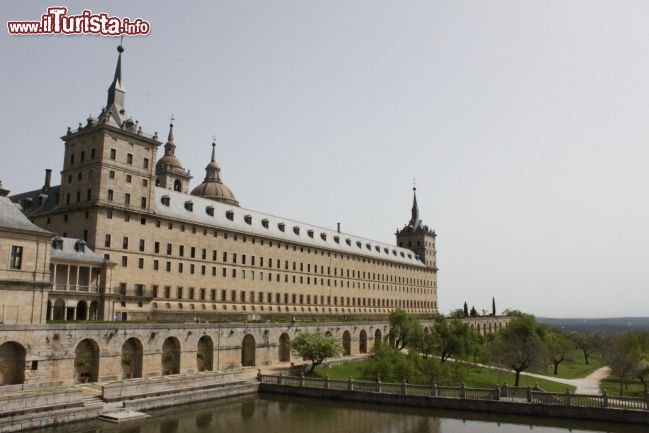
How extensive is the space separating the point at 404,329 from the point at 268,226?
25471mm

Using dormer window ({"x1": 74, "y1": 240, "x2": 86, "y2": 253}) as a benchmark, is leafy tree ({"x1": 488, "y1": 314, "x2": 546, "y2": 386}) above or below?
below

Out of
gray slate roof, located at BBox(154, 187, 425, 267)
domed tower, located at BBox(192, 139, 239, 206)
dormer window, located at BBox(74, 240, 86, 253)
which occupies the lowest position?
dormer window, located at BBox(74, 240, 86, 253)

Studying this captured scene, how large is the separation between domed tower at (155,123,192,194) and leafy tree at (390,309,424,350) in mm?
43780

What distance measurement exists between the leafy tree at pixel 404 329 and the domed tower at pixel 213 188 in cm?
3764

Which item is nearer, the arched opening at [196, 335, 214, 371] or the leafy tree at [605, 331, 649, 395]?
the arched opening at [196, 335, 214, 371]

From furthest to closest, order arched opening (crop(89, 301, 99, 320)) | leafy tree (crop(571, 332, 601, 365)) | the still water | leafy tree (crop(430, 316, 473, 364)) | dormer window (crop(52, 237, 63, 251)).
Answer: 1. leafy tree (crop(571, 332, 601, 365))
2. leafy tree (crop(430, 316, 473, 364))
3. arched opening (crop(89, 301, 99, 320))
4. dormer window (crop(52, 237, 63, 251))
5. the still water

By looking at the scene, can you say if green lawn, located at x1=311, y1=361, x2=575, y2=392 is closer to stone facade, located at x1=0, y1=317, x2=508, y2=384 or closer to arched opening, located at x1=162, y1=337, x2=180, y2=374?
stone facade, located at x1=0, y1=317, x2=508, y2=384

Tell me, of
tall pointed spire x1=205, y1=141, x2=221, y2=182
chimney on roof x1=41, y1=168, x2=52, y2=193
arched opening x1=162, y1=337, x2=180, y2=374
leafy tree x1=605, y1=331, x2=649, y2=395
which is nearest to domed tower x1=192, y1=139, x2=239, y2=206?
tall pointed spire x1=205, y1=141, x2=221, y2=182

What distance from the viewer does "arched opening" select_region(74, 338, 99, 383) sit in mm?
39438

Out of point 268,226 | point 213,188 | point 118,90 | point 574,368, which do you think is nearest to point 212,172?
point 213,188

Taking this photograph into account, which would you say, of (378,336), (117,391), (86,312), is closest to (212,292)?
(86,312)

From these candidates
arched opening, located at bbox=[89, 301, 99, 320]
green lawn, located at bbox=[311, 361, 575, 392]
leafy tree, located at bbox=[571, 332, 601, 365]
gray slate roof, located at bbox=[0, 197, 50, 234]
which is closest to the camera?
gray slate roof, located at bbox=[0, 197, 50, 234]

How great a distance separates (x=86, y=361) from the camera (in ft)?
132

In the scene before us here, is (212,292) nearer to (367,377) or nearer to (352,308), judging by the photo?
(367,377)
